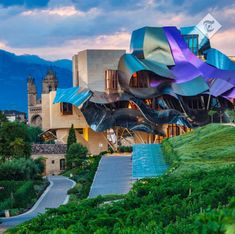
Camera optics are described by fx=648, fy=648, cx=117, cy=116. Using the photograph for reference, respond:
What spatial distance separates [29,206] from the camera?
25.6 m

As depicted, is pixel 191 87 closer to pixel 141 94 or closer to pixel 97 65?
pixel 141 94

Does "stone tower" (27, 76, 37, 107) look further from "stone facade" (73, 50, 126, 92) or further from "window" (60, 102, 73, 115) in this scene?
"window" (60, 102, 73, 115)

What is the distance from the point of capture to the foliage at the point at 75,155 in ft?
156

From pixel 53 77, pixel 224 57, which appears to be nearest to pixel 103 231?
pixel 224 57

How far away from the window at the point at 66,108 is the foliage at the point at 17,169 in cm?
2182

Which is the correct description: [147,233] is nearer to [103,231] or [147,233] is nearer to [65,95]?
[103,231]

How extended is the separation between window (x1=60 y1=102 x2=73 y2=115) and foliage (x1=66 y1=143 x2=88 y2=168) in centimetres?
908

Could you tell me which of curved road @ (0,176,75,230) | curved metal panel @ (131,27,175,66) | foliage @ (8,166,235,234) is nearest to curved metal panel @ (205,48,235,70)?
curved metal panel @ (131,27,175,66)

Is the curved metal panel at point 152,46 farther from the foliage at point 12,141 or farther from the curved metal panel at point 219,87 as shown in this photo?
the foliage at point 12,141

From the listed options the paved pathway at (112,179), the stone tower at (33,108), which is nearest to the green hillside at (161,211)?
the paved pathway at (112,179)

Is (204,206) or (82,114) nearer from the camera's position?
(204,206)

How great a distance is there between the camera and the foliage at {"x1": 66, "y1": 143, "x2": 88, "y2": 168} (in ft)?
156

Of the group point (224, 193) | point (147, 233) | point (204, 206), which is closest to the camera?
point (147, 233)

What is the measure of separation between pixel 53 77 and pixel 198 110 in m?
45.5
